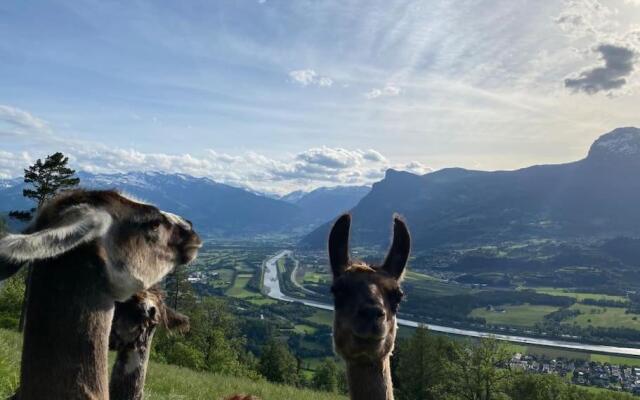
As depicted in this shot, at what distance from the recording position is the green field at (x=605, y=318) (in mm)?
145250

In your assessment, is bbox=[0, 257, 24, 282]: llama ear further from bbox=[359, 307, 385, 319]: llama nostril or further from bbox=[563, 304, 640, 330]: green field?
bbox=[563, 304, 640, 330]: green field

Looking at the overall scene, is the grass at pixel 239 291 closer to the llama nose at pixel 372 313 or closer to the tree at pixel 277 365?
the tree at pixel 277 365

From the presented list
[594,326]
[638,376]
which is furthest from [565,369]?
[594,326]

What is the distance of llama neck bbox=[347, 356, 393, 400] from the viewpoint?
17.9ft

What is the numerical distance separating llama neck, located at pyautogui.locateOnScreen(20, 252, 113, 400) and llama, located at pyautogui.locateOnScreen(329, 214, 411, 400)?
278cm

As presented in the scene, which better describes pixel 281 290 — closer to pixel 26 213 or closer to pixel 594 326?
pixel 594 326

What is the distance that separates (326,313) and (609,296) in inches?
4747

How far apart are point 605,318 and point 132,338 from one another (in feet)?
582

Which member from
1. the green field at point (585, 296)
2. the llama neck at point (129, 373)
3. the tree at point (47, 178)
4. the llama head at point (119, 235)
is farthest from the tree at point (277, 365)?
the green field at point (585, 296)

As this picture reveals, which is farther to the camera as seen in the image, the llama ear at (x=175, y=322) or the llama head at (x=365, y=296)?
the llama ear at (x=175, y=322)

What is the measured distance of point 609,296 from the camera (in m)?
193

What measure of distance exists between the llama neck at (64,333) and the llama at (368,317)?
278cm

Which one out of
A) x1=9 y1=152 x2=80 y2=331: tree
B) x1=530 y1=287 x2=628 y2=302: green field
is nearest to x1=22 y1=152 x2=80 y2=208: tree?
x1=9 y1=152 x2=80 y2=331: tree

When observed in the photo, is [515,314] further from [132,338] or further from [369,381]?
[132,338]
